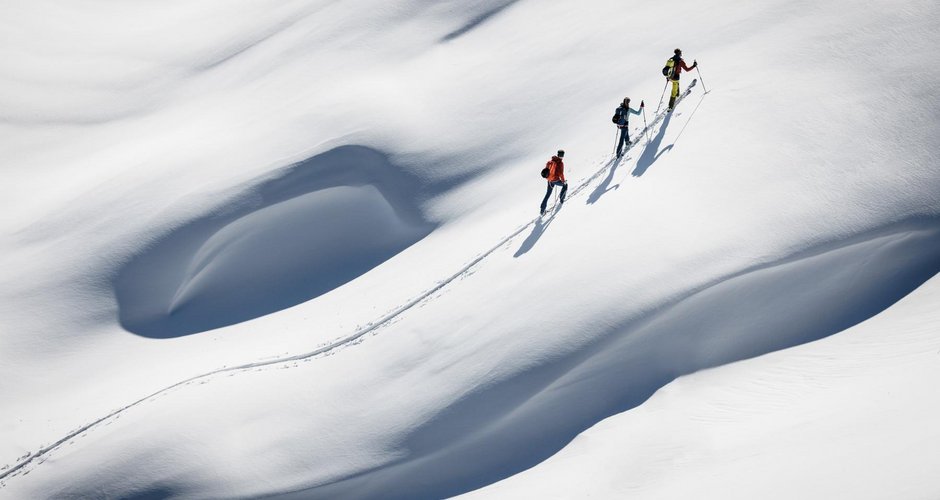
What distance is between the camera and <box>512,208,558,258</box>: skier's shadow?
18859mm

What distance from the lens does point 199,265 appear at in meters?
22.5

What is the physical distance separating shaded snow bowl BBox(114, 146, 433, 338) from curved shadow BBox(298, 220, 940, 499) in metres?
6.64

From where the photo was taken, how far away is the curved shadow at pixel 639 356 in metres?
16.4

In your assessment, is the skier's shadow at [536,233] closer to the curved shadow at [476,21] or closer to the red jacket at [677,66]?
the red jacket at [677,66]

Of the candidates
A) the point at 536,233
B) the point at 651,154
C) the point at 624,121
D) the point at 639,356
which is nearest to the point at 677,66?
the point at 624,121

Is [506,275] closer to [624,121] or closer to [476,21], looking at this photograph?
[624,121]

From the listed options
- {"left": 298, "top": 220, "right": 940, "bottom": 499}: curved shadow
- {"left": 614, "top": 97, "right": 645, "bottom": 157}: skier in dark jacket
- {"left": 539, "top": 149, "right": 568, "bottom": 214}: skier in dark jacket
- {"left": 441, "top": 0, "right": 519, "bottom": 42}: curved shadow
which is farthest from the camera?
{"left": 441, "top": 0, "right": 519, "bottom": 42}: curved shadow

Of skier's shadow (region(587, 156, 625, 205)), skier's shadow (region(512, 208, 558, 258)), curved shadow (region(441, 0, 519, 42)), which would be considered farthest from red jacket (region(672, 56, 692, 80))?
curved shadow (region(441, 0, 519, 42))

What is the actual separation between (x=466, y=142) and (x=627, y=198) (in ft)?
20.4

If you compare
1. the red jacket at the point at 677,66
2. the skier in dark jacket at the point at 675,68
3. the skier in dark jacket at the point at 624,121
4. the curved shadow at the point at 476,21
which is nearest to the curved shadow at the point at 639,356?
the skier in dark jacket at the point at 624,121

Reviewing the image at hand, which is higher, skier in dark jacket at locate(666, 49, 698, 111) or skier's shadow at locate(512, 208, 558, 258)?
skier in dark jacket at locate(666, 49, 698, 111)

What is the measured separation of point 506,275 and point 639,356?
3.78 meters

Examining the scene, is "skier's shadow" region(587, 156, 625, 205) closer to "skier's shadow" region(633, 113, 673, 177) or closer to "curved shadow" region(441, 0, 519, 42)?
"skier's shadow" region(633, 113, 673, 177)

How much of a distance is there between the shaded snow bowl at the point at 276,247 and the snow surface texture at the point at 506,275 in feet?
0.28
